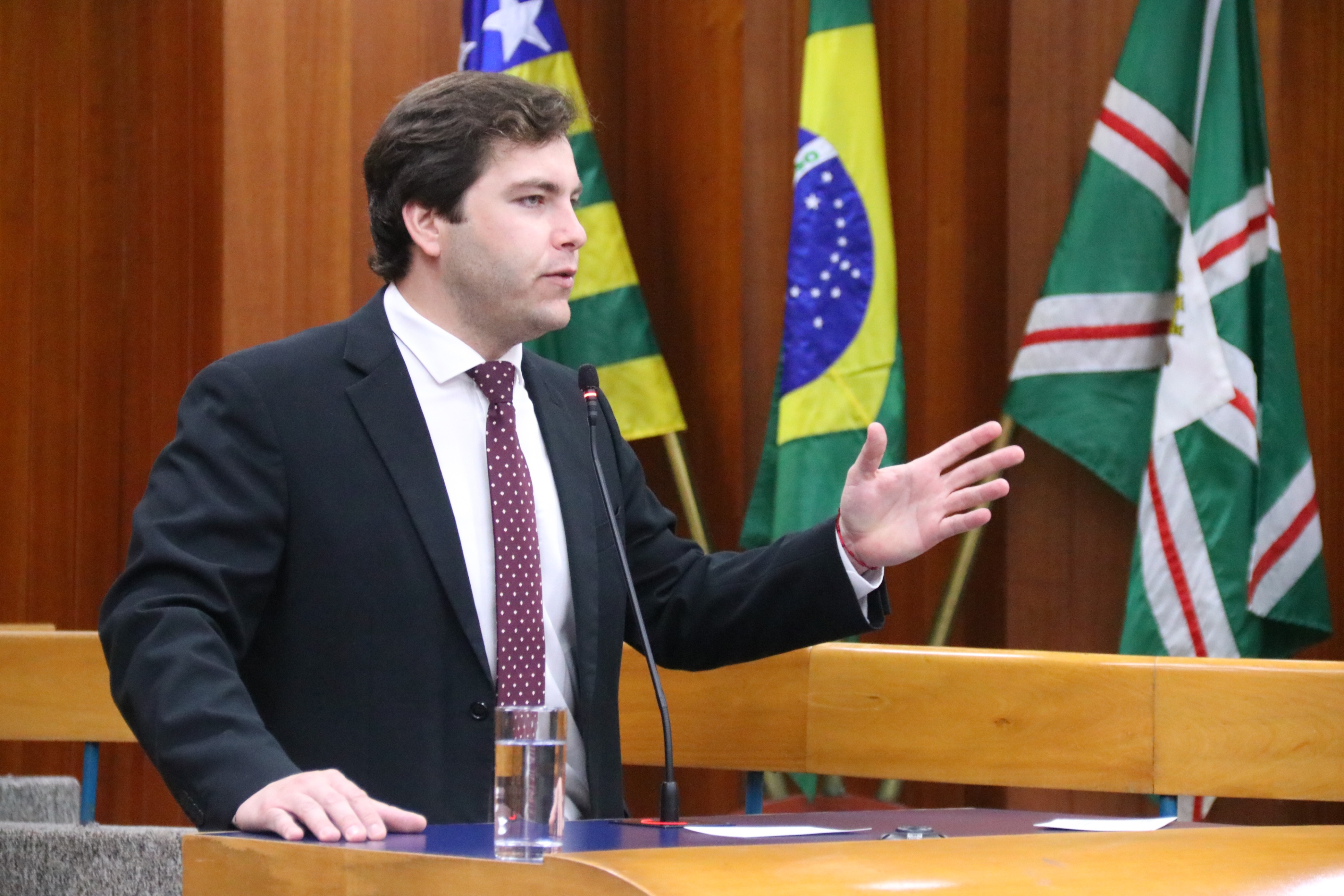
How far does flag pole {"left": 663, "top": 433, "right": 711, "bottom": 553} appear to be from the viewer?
3.68 meters

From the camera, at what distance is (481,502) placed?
1.95m

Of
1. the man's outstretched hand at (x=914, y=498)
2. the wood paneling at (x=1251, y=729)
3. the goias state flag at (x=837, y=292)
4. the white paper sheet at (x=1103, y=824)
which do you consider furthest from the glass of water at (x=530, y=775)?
the goias state flag at (x=837, y=292)

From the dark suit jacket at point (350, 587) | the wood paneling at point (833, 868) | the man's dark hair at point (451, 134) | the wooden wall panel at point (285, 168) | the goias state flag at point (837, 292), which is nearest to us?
the wood paneling at point (833, 868)

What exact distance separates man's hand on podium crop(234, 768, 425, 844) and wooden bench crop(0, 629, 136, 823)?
1.25 meters

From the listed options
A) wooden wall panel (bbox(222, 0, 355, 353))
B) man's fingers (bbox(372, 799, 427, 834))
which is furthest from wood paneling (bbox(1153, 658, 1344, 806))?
wooden wall panel (bbox(222, 0, 355, 353))

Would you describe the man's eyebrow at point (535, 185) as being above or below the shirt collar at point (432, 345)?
above

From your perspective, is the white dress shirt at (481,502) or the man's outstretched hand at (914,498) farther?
the white dress shirt at (481,502)

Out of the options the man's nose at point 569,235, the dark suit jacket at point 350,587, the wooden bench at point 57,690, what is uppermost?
the man's nose at point 569,235

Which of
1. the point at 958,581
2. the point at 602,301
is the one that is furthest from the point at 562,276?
the point at 958,581

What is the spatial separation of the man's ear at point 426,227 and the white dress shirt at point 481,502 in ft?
0.30

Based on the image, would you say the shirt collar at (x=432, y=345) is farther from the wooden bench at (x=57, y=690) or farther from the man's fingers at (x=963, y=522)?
the wooden bench at (x=57, y=690)

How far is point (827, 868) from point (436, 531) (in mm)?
975

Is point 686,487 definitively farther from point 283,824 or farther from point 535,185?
point 283,824

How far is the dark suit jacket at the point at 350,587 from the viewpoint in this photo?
5.67 ft
